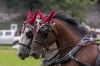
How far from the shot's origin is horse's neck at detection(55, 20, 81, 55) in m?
8.23

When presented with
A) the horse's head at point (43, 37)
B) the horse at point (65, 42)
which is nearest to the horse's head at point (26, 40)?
the horse at point (65, 42)

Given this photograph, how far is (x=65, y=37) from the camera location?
8227mm

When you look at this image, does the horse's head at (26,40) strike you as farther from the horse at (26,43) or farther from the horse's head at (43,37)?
the horse's head at (43,37)

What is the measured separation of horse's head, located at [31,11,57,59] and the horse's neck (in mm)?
171

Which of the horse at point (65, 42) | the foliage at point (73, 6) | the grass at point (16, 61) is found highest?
the foliage at point (73, 6)

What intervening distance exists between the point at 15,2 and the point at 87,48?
51377 millimetres

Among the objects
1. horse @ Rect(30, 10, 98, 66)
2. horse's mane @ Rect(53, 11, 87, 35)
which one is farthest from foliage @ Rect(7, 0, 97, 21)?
horse @ Rect(30, 10, 98, 66)

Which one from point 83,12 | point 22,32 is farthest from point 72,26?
point 83,12

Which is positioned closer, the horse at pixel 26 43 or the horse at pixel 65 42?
the horse at pixel 65 42

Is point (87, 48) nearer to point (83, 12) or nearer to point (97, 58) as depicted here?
point (97, 58)

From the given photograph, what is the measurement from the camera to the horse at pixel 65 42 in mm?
7953

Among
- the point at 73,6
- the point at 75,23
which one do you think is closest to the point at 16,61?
the point at 75,23

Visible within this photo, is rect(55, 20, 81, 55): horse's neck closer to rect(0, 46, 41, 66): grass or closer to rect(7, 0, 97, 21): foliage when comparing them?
rect(0, 46, 41, 66): grass

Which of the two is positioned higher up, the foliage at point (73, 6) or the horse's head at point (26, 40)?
the foliage at point (73, 6)
